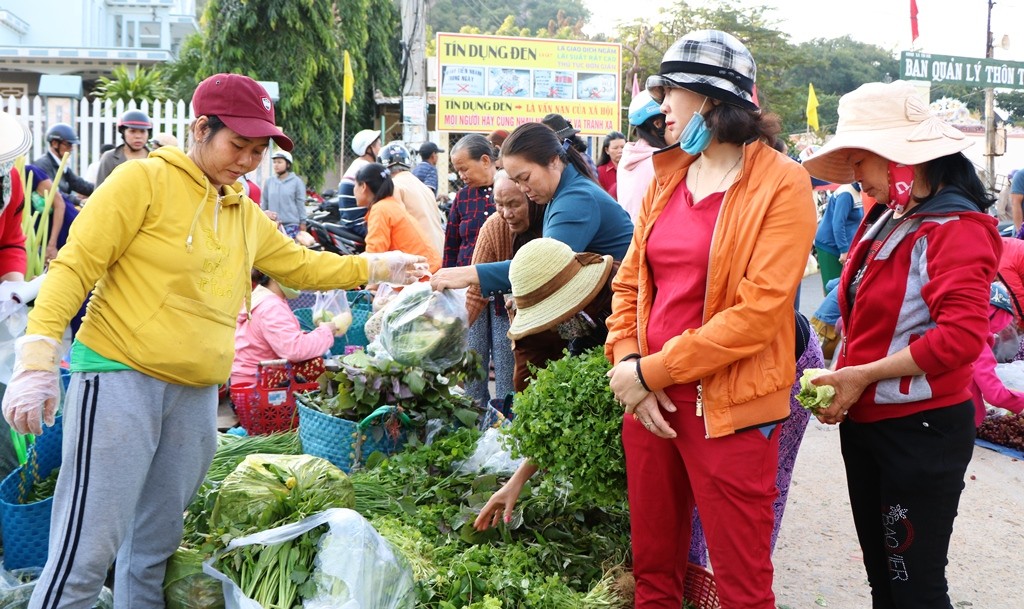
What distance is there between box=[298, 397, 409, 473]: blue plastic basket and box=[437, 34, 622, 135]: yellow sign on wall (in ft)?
41.0

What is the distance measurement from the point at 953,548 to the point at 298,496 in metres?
3.01

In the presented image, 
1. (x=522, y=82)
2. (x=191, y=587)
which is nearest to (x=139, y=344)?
(x=191, y=587)

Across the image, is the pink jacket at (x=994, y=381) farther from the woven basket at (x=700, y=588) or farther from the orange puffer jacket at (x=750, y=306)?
the orange puffer jacket at (x=750, y=306)

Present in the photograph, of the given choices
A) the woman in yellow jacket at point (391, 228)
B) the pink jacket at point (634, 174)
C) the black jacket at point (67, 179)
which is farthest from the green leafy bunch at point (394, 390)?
the black jacket at point (67, 179)

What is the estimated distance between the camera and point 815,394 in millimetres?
2510

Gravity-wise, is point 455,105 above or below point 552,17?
below

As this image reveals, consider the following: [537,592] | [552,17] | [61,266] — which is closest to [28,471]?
[61,266]

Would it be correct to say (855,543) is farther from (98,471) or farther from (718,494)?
(98,471)

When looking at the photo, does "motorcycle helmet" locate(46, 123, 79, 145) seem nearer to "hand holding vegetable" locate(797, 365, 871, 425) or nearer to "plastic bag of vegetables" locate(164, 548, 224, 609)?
"plastic bag of vegetables" locate(164, 548, 224, 609)

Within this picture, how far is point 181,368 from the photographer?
2562mm

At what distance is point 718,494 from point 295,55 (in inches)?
649

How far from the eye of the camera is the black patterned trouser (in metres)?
2.42

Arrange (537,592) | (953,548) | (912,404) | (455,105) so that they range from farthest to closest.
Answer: (455,105) < (953,548) < (537,592) < (912,404)

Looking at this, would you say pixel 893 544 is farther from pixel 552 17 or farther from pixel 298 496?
pixel 552 17
